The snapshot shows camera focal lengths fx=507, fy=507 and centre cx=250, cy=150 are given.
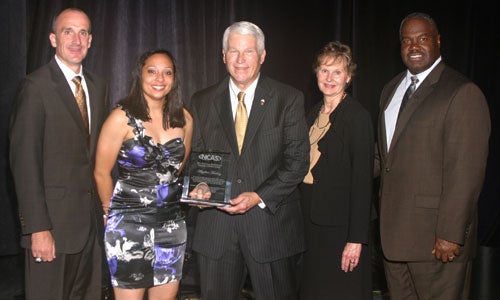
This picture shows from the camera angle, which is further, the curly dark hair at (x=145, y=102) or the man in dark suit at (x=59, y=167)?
the curly dark hair at (x=145, y=102)

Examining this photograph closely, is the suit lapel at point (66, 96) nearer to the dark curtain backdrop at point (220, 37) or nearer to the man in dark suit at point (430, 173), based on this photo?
the man in dark suit at point (430, 173)

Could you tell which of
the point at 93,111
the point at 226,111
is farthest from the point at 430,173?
the point at 93,111

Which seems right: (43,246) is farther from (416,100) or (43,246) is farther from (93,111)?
(416,100)

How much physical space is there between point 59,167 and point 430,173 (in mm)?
1854

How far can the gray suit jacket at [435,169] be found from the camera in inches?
95.3

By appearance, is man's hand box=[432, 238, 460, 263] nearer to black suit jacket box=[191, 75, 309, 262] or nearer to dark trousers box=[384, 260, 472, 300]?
dark trousers box=[384, 260, 472, 300]

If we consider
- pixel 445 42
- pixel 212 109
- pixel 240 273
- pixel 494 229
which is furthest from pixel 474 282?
pixel 212 109

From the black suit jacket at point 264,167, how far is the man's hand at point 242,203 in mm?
38

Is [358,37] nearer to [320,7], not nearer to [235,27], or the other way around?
[320,7]

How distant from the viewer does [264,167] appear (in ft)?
8.14

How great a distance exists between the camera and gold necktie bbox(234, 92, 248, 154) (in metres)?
2.52

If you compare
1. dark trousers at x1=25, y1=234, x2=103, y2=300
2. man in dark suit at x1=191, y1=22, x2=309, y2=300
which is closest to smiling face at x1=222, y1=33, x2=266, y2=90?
man in dark suit at x1=191, y1=22, x2=309, y2=300

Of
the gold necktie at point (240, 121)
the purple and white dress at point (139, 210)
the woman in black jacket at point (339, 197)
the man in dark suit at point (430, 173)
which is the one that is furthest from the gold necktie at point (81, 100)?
the man in dark suit at point (430, 173)

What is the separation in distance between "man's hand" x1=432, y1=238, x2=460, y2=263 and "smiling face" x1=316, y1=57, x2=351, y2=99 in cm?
93
